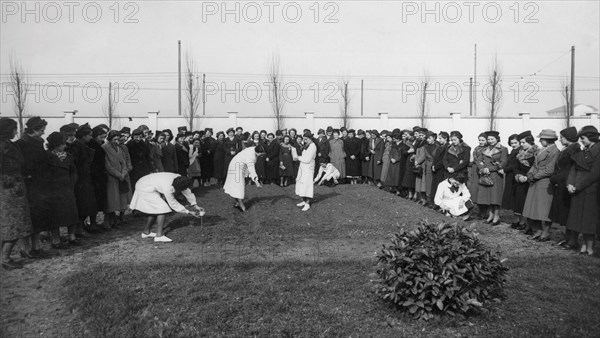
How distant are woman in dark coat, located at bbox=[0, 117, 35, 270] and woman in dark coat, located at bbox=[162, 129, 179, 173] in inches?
289

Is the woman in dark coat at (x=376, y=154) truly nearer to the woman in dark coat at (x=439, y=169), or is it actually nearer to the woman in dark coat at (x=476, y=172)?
the woman in dark coat at (x=439, y=169)

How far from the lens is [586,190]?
7785 millimetres

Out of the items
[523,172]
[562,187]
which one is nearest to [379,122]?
[523,172]

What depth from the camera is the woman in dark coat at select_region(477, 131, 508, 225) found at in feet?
34.9

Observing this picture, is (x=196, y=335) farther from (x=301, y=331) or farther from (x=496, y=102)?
(x=496, y=102)

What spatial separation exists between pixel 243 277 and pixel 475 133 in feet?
91.0

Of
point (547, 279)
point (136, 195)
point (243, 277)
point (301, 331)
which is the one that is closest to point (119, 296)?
point (243, 277)

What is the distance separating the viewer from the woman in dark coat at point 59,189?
777cm

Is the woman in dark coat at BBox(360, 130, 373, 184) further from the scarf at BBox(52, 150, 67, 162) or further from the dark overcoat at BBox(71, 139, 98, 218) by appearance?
the scarf at BBox(52, 150, 67, 162)

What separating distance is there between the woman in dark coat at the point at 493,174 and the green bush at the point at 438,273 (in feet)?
18.7

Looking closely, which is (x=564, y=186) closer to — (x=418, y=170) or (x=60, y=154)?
(x=418, y=170)

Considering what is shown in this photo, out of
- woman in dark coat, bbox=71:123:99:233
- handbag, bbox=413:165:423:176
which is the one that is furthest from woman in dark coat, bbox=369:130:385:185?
woman in dark coat, bbox=71:123:99:233

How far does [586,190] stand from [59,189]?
879 cm

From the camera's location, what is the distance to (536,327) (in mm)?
4824
